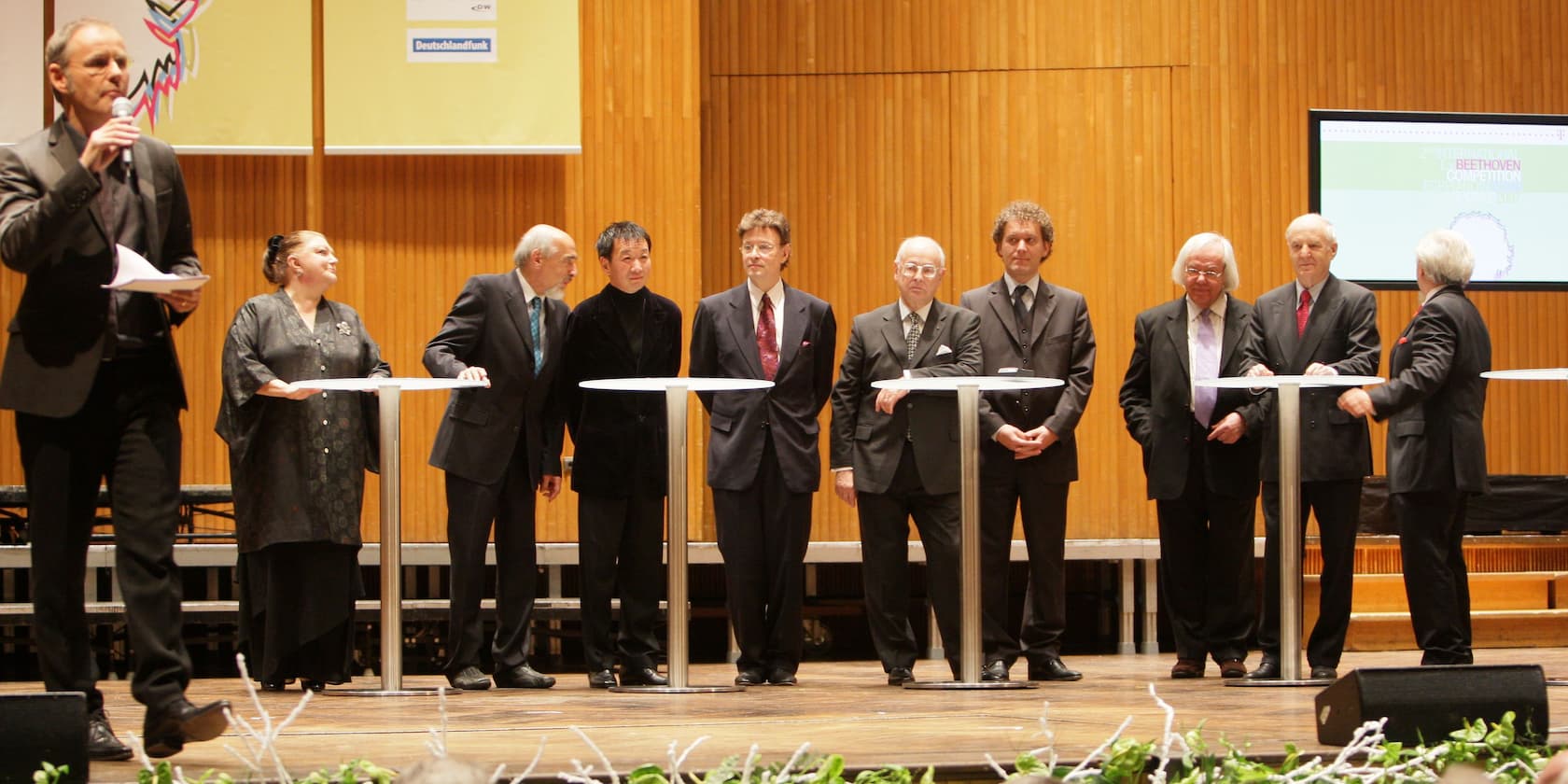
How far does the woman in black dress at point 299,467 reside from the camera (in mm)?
4328

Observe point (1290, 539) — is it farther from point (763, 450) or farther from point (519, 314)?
point (519, 314)

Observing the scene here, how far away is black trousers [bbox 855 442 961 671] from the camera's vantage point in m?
4.53

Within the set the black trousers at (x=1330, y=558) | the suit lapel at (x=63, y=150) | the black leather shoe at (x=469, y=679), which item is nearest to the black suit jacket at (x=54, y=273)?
the suit lapel at (x=63, y=150)

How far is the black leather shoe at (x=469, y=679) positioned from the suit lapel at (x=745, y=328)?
114 centimetres

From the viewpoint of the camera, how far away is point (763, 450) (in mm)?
4516

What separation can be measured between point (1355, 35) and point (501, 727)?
216 inches

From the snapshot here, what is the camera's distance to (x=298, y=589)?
442 cm

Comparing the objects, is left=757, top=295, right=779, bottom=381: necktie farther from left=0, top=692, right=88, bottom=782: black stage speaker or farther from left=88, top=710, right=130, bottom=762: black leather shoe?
left=0, top=692, right=88, bottom=782: black stage speaker

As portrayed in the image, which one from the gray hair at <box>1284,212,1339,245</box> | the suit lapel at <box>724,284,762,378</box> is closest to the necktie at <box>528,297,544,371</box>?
the suit lapel at <box>724,284,762,378</box>

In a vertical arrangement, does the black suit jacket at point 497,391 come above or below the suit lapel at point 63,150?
below

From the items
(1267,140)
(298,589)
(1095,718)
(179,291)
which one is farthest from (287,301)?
(1267,140)

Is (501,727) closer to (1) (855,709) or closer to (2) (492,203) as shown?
(1) (855,709)

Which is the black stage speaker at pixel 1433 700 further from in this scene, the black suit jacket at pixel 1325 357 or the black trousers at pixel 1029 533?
the black trousers at pixel 1029 533

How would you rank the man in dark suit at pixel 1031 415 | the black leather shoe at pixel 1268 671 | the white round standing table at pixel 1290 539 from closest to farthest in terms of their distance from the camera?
1. the white round standing table at pixel 1290 539
2. the black leather shoe at pixel 1268 671
3. the man in dark suit at pixel 1031 415
